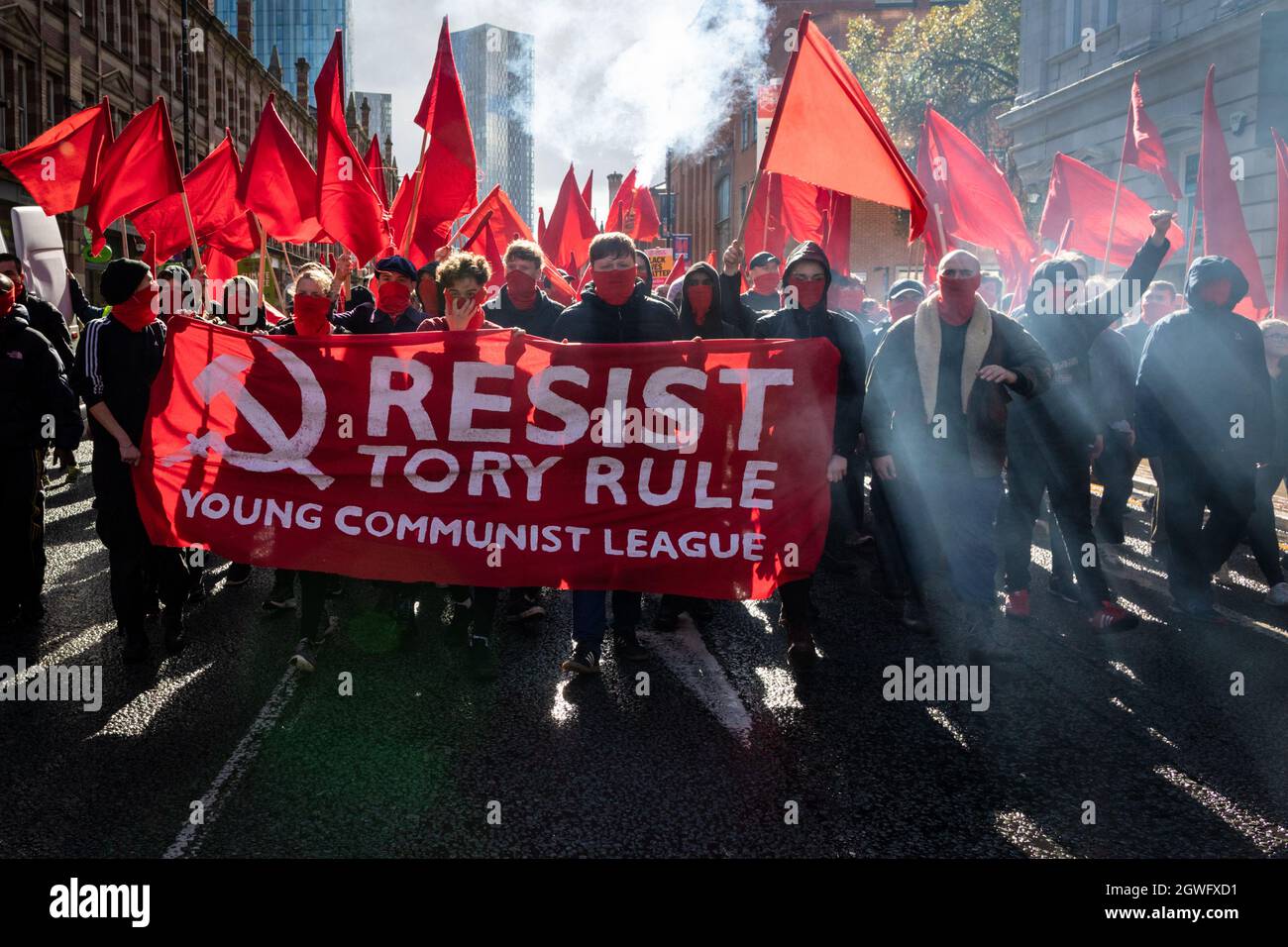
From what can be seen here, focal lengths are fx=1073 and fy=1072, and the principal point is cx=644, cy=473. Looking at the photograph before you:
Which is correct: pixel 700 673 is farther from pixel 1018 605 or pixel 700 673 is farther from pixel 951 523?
pixel 1018 605

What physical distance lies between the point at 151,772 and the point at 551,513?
1938mm

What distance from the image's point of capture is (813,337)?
5633 millimetres

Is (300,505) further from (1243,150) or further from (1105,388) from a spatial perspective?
(1243,150)

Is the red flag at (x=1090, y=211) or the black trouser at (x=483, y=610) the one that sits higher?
the red flag at (x=1090, y=211)

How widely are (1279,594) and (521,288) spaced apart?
16.0 feet

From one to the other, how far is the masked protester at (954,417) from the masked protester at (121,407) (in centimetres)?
371

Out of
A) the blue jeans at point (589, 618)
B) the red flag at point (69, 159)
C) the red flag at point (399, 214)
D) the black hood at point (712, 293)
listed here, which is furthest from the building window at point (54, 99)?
the blue jeans at point (589, 618)

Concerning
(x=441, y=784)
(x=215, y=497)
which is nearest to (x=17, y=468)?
(x=215, y=497)

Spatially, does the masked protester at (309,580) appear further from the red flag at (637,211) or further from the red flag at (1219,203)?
the red flag at (637,211)

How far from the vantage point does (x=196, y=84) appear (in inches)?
1799

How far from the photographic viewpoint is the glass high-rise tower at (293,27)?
12262cm

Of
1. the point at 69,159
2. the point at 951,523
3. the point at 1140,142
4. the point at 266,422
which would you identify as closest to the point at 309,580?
the point at 266,422

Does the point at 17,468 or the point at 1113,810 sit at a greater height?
the point at 17,468

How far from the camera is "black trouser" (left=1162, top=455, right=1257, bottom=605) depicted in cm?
639
